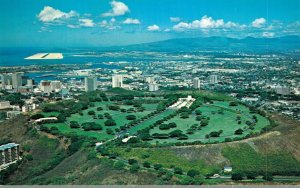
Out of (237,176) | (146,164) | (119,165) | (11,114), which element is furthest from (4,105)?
(237,176)

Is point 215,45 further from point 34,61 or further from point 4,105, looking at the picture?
point 4,105

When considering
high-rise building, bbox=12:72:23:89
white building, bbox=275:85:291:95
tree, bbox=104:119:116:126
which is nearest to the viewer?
white building, bbox=275:85:291:95

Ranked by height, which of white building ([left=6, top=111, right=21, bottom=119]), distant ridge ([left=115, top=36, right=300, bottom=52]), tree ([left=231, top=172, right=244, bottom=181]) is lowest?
tree ([left=231, top=172, right=244, bottom=181])

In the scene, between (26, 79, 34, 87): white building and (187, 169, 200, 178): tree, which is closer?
(187, 169, 200, 178): tree

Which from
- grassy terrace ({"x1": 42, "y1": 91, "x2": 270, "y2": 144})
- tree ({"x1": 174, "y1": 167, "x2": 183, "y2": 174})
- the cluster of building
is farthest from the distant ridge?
the cluster of building

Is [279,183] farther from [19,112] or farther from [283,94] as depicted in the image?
[19,112]

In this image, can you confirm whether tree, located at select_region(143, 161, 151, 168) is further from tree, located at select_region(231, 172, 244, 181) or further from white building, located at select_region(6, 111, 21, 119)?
white building, located at select_region(6, 111, 21, 119)
